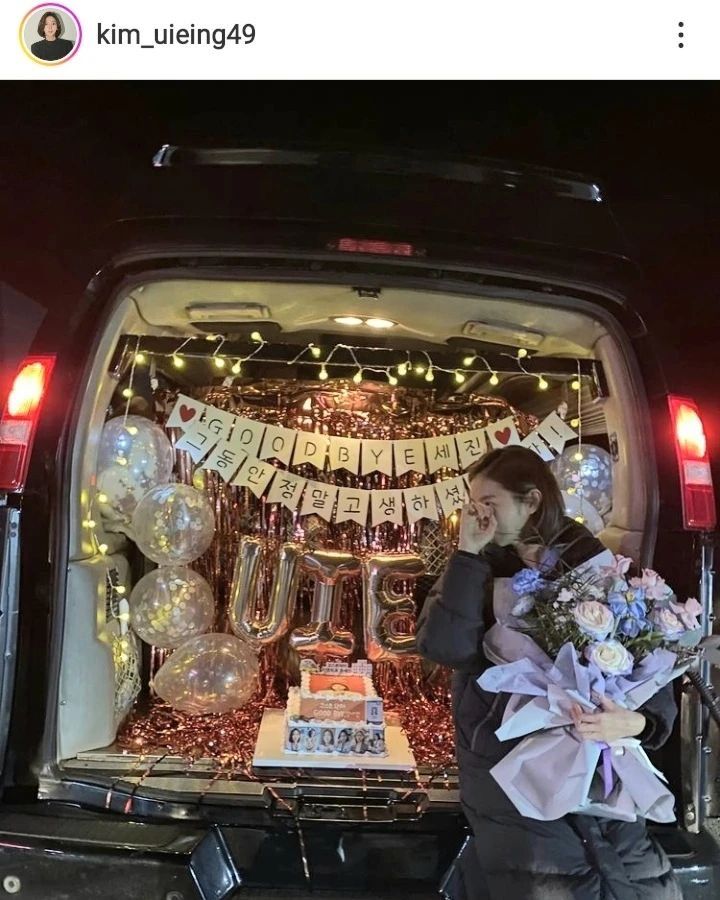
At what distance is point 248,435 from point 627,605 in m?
2.12

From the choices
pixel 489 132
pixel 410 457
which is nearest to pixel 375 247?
pixel 410 457

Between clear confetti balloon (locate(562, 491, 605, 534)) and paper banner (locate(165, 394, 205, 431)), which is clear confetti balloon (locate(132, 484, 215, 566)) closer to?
paper banner (locate(165, 394, 205, 431))

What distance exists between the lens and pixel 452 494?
3.65 m

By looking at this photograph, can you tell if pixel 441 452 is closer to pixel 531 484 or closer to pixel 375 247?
pixel 531 484

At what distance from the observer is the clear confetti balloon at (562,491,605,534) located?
306 cm

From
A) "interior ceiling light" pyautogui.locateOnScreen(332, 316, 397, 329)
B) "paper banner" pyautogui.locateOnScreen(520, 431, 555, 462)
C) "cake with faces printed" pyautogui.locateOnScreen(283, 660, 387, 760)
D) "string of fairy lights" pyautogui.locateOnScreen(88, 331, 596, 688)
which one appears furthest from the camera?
"paper banner" pyautogui.locateOnScreen(520, 431, 555, 462)

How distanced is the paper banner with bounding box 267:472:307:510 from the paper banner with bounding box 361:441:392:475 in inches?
12.8

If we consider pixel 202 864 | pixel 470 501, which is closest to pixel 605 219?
pixel 470 501

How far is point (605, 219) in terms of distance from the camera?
8.02 ft

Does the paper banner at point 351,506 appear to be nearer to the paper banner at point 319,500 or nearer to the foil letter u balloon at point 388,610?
the paper banner at point 319,500

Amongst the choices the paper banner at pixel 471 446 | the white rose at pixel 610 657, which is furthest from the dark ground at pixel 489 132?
the white rose at pixel 610 657

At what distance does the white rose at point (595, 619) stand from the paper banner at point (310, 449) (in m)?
2.01

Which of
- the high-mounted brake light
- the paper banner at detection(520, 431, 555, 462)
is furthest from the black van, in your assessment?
the paper banner at detection(520, 431, 555, 462)

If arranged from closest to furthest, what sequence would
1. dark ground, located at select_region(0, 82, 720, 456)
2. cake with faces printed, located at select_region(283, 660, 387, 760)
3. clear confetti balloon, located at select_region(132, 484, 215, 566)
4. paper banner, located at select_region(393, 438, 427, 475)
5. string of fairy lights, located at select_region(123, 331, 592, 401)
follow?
cake with faces printed, located at select_region(283, 660, 387, 760), clear confetti balloon, located at select_region(132, 484, 215, 566), string of fairy lights, located at select_region(123, 331, 592, 401), paper banner, located at select_region(393, 438, 427, 475), dark ground, located at select_region(0, 82, 720, 456)
